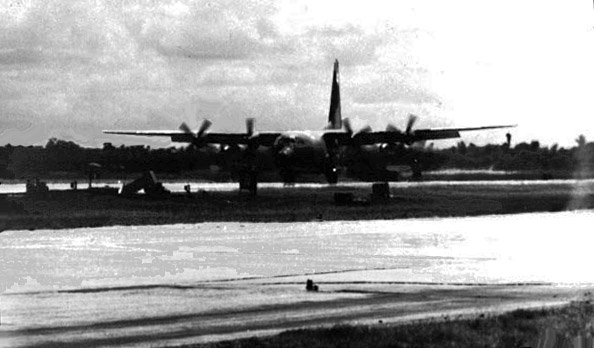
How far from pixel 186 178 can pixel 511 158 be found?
4490 centimetres

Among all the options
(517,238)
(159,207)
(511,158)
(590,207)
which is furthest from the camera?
(511,158)

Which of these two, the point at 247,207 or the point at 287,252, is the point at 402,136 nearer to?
the point at 247,207

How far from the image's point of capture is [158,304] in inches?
667

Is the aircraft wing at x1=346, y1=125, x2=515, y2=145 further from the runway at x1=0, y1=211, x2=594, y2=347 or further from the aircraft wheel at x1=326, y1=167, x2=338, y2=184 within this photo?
the runway at x1=0, y1=211, x2=594, y2=347

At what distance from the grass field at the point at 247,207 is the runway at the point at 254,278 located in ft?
18.0

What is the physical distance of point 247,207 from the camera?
168 ft

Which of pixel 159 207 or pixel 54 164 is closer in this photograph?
pixel 159 207

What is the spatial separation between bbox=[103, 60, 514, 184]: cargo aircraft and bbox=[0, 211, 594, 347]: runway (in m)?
33.1

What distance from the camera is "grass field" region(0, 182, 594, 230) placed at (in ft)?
138

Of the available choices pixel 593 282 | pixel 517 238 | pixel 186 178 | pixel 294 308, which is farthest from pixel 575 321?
pixel 186 178

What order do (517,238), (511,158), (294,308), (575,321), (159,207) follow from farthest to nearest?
(511,158) < (159,207) < (517,238) < (294,308) < (575,321)

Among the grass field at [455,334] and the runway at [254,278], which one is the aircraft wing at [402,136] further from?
the grass field at [455,334]

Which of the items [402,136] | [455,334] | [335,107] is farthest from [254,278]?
[335,107]

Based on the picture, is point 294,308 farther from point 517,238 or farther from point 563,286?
point 517,238
